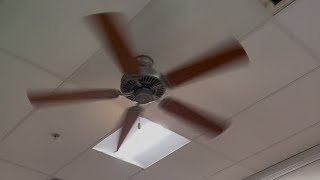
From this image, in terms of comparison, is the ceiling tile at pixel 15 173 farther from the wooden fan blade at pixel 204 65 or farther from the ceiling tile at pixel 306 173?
the ceiling tile at pixel 306 173

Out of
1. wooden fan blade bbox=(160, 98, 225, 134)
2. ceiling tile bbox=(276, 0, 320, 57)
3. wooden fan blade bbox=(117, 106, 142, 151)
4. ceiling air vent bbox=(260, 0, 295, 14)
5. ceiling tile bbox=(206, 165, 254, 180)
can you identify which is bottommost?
wooden fan blade bbox=(160, 98, 225, 134)

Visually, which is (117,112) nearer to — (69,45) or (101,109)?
(101,109)

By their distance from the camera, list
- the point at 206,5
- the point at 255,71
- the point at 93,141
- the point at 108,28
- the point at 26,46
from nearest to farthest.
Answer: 1. the point at 108,28
2. the point at 206,5
3. the point at 26,46
4. the point at 255,71
5. the point at 93,141

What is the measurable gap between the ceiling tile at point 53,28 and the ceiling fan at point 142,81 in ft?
1.01

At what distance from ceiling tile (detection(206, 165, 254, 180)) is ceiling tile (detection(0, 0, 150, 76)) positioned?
173cm

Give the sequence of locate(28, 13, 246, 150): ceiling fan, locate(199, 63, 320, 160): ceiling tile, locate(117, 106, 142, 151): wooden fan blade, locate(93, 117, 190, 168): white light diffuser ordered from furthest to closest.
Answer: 1. locate(93, 117, 190, 168): white light diffuser
2. locate(199, 63, 320, 160): ceiling tile
3. locate(117, 106, 142, 151): wooden fan blade
4. locate(28, 13, 246, 150): ceiling fan

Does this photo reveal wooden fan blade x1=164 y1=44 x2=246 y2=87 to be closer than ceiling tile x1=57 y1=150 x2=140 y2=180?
Yes

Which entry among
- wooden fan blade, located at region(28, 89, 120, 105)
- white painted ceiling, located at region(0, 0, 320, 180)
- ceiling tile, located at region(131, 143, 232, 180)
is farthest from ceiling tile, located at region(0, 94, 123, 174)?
ceiling tile, located at region(131, 143, 232, 180)

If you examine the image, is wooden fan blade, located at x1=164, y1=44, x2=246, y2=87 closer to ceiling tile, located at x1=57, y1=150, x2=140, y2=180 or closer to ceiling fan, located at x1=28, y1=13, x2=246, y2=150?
ceiling fan, located at x1=28, y1=13, x2=246, y2=150

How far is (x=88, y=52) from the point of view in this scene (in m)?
2.12

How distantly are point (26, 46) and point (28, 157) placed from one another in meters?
1.20

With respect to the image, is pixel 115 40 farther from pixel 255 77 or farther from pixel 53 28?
pixel 255 77

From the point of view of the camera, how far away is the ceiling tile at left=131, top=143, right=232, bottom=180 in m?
3.00

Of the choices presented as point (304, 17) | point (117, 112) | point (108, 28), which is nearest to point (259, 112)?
point (304, 17)
